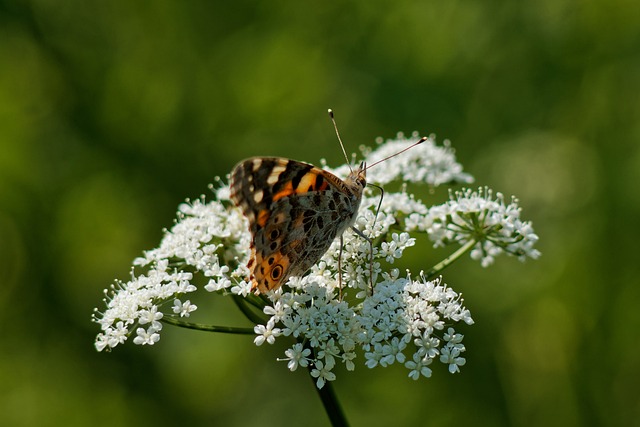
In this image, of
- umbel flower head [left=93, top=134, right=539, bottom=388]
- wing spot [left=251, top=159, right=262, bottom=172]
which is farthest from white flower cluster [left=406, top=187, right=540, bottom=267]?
wing spot [left=251, top=159, right=262, bottom=172]

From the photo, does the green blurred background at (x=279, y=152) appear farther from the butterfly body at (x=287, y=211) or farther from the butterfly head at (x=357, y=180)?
the butterfly body at (x=287, y=211)

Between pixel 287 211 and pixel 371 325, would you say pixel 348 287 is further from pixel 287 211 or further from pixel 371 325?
pixel 287 211

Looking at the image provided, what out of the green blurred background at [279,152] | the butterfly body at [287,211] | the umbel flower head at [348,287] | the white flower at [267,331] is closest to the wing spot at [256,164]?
the butterfly body at [287,211]

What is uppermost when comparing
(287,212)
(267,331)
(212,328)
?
(287,212)

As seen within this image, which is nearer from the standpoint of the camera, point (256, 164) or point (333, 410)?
point (333, 410)

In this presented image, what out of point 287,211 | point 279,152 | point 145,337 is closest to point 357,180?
point 287,211

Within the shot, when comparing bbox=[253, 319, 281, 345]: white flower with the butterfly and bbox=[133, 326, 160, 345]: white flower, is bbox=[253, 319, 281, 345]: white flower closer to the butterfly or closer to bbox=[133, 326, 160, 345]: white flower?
the butterfly

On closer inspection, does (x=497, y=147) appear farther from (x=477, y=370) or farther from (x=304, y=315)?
(x=304, y=315)
